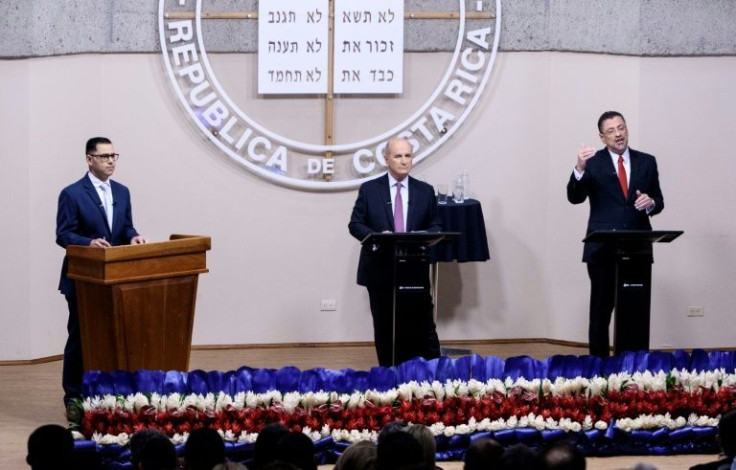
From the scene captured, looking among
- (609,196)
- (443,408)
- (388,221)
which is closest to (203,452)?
(443,408)

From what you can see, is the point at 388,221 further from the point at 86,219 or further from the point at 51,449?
the point at 51,449

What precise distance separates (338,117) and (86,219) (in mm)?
2457

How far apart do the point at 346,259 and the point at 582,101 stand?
1.92 metres

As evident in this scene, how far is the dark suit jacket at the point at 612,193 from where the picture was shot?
8156mm

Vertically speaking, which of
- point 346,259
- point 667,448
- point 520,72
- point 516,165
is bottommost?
point 667,448

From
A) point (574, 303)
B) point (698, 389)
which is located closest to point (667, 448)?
point (698, 389)

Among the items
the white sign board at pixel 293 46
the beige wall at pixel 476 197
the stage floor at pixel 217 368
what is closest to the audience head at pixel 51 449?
the stage floor at pixel 217 368

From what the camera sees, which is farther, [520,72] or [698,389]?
[520,72]

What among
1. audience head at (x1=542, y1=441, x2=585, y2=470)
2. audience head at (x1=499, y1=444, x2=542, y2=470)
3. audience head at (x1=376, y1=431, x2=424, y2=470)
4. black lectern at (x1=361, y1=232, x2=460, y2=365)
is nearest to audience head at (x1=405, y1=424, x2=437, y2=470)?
audience head at (x1=376, y1=431, x2=424, y2=470)

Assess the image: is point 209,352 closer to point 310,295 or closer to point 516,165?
point 310,295

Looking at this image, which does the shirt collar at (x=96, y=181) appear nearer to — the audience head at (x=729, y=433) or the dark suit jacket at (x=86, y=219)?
the dark suit jacket at (x=86, y=219)

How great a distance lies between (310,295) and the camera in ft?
31.5

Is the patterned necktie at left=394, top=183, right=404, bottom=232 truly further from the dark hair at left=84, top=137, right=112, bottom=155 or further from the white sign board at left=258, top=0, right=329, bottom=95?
the white sign board at left=258, top=0, right=329, bottom=95

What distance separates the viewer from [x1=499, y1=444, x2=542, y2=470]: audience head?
4.24m
